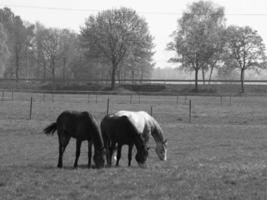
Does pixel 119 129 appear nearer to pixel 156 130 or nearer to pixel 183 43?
pixel 156 130

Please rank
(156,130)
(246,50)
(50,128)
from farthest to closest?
(246,50), (156,130), (50,128)

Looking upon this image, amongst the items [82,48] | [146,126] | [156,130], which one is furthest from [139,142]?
[82,48]

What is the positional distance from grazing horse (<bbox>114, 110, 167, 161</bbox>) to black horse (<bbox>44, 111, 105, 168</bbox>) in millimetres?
1196

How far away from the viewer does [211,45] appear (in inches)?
3056

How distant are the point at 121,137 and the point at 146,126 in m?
1.20

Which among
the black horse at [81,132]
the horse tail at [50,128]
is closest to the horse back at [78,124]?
the black horse at [81,132]

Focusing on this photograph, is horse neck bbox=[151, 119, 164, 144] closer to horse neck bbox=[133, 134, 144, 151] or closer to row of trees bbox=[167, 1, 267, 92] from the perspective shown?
horse neck bbox=[133, 134, 144, 151]

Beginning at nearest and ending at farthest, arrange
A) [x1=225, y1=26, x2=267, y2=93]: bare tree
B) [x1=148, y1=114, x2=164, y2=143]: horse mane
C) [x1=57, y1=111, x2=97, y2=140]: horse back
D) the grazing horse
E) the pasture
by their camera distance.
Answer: the pasture → [x1=57, y1=111, x2=97, y2=140]: horse back → the grazing horse → [x1=148, y1=114, x2=164, y2=143]: horse mane → [x1=225, y1=26, x2=267, y2=93]: bare tree

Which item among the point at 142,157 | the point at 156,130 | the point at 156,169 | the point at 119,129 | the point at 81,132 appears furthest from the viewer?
the point at 156,130

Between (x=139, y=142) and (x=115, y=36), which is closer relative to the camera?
(x=139, y=142)

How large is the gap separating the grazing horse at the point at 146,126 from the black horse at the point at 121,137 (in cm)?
30

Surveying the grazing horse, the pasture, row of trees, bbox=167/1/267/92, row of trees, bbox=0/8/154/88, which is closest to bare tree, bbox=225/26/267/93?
row of trees, bbox=167/1/267/92

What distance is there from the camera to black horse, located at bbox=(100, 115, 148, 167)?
12.9 m

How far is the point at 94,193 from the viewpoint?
29.0 ft
